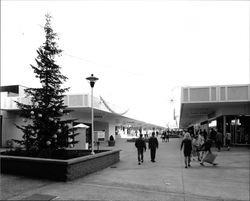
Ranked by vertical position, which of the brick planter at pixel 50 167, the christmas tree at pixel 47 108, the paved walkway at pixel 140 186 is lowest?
the paved walkway at pixel 140 186

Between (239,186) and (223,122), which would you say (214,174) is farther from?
(223,122)

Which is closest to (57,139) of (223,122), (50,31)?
(50,31)

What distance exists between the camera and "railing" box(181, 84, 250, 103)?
2077cm

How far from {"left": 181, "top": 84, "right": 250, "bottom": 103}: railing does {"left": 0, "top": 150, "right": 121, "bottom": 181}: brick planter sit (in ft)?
43.9

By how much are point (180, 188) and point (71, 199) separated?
3454 mm

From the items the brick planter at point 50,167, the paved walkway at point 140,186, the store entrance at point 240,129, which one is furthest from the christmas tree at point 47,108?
the store entrance at point 240,129

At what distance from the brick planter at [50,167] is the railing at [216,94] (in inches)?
526

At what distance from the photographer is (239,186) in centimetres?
852

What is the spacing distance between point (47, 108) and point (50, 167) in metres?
3.77

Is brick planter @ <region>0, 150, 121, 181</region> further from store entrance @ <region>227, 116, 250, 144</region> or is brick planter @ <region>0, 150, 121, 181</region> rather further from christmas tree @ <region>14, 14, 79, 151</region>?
store entrance @ <region>227, 116, 250, 144</region>

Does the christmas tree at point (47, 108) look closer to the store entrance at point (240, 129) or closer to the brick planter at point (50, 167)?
the brick planter at point (50, 167)

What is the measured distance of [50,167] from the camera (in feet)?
28.9

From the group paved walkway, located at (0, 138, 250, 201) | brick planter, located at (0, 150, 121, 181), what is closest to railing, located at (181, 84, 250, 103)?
paved walkway, located at (0, 138, 250, 201)

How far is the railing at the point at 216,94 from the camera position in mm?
20766
